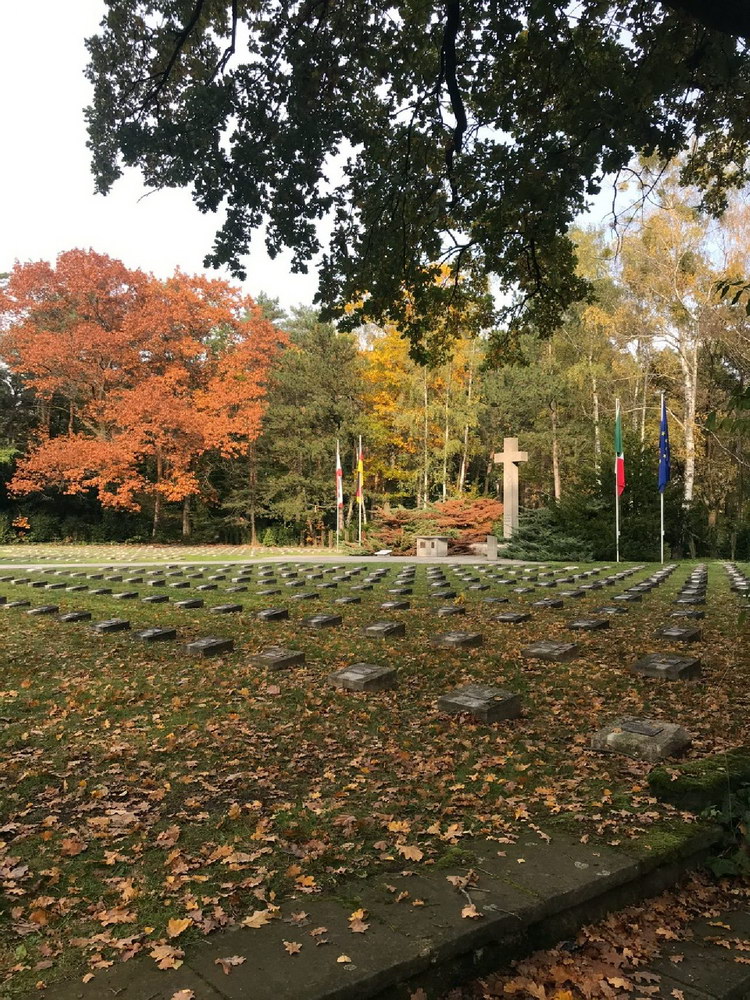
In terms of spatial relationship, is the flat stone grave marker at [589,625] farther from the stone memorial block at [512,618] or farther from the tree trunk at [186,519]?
the tree trunk at [186,519]

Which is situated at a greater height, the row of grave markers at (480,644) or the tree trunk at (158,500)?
the tree trunk at (158,500)

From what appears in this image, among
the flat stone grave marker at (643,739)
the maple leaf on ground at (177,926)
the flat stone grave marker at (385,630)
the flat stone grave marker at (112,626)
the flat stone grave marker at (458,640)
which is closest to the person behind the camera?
the maple leaf on ground at (177,926)

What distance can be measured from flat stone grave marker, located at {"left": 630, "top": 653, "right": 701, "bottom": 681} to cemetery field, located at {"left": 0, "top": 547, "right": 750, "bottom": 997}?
0.32ft

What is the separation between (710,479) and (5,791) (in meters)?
28.0

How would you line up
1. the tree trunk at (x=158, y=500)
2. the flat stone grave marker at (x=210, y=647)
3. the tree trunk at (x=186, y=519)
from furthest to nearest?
1. the tree trunk at (x=186, y=519)
2. the tree trunk at (x=158, y=500)
3. the flat stone grave marker at (x=210, y=647)

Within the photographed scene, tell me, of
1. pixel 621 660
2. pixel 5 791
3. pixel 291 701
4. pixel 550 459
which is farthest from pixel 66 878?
pixel 550 459

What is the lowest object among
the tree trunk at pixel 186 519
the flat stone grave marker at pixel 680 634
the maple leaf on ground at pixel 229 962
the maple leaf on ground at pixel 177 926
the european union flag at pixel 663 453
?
the maple leaf on ground at pixel 177 926

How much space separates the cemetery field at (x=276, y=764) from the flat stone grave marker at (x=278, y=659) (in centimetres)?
10

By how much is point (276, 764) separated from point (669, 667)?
11.2 ft

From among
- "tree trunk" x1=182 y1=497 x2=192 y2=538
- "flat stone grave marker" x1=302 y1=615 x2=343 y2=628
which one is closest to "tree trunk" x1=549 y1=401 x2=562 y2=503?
"tree trunk" x1=182 y1=497 x2=192 y2=538

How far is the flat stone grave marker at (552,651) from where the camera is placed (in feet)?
19.4

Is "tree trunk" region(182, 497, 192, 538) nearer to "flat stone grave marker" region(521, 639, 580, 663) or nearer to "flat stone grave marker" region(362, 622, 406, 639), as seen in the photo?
"flat stone grave marker" region(362, 622, 406, 639)

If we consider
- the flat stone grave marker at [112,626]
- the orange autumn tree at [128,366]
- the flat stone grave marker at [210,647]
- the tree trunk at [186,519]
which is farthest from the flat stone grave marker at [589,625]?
the tree trunk at [186,519]

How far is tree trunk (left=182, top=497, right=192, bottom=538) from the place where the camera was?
30484mm
